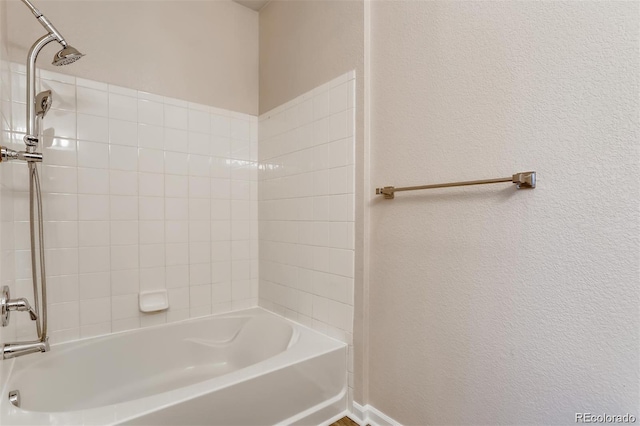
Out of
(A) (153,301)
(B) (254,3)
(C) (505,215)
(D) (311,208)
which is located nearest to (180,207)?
(A) (153,301)

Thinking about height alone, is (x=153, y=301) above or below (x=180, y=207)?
below

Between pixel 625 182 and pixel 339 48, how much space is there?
4.54 ft

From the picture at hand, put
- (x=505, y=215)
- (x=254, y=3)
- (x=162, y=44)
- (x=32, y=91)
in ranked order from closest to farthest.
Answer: (x=505, y=215), (x=32, y=91), (x=162, y=44), (x=254, y=3)

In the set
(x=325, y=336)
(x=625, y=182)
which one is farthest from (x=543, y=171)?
(x=325, y=336)

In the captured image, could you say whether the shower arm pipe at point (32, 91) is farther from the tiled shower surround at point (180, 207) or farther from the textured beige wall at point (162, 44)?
the textured beige wall at point (162, 44)

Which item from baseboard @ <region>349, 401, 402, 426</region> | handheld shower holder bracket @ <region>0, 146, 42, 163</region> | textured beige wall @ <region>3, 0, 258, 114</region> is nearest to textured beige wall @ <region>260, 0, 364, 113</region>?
textured beige wall @ <region>3, 0, 258, 114</region>

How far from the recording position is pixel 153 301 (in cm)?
194

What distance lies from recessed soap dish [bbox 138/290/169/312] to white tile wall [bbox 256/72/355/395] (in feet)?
2.14

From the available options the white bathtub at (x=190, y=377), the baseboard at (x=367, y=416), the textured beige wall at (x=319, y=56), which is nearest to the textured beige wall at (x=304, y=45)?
the textured beige wall at (x=319, y=56)

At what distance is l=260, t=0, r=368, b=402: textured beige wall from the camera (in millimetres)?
1654

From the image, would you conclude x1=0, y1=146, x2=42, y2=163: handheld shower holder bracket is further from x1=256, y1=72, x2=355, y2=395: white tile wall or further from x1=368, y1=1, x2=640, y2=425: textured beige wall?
x1=368, y1=1, x2=640, y2=425: textured beige wall

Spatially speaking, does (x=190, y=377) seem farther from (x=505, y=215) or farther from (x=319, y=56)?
(x=319, y=56)

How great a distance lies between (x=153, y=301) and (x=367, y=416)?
135 centimetres

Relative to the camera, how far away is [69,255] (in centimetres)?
171
